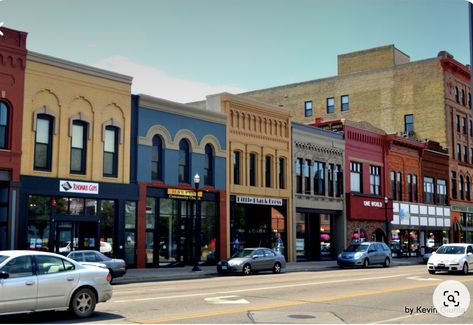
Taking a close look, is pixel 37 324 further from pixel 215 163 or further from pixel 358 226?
pixel 358 226

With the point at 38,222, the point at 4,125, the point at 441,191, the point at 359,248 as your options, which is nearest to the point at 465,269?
the point at 359,248

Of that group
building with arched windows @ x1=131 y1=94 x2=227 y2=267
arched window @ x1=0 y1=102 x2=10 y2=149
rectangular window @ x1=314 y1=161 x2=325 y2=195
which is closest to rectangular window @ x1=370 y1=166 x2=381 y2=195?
rectangular window @ x1=314 y1=161 x2=325 y2=195

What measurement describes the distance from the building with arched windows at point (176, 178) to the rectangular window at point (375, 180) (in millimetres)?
17383

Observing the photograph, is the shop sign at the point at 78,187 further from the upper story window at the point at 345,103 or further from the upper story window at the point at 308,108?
the upper story window at the point at 345,103

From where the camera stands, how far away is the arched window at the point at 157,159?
32.3 metres

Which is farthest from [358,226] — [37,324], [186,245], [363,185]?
[37,324]

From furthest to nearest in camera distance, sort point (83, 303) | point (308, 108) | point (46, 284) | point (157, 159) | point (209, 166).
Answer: point (308, 108) → point (209, 166) → point (157, 159) → point (83, 303) → point (46, 284)

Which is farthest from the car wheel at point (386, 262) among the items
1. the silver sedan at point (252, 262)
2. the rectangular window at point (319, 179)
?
the silver sedan at point (252, 262)

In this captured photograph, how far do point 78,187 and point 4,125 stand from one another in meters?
4.41

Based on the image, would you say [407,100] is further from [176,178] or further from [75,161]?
[75,161]

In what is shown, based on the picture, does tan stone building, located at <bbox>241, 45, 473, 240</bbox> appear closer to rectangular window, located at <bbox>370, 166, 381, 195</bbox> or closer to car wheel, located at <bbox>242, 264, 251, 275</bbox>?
rectangular window, located at <bbox>370, 166, 381, 195</bbox>

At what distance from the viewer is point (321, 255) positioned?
144 feet

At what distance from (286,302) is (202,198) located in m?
18.8

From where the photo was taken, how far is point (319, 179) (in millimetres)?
43594
